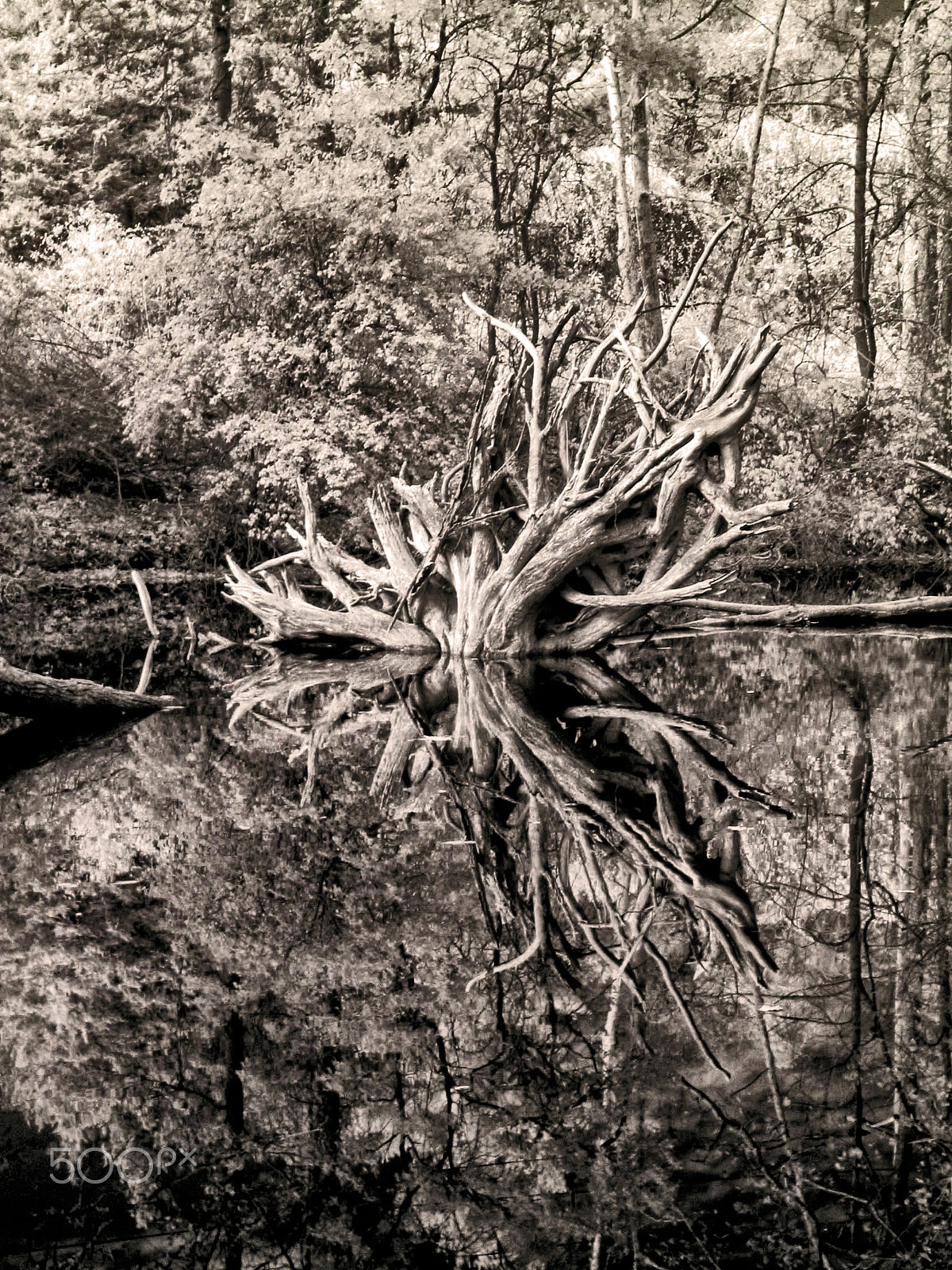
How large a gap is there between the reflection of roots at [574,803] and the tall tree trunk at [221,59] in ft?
51.0

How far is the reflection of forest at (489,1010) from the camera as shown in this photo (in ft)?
9.36

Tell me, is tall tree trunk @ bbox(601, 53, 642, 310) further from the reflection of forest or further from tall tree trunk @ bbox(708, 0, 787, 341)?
the reflection of forest

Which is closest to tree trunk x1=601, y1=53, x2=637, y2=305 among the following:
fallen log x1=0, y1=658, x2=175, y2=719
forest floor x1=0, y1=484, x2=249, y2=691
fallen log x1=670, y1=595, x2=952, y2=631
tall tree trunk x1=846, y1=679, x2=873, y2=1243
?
fallen log x1=670, y1=595, x2=952, y2=631

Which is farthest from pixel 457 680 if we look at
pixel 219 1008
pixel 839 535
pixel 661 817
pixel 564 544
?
pixel 839 535

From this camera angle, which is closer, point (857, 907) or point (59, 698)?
point (857, 907)

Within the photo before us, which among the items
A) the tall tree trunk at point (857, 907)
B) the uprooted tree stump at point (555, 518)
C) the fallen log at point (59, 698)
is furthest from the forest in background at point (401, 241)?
the tall tree trunk at point (857, 907)

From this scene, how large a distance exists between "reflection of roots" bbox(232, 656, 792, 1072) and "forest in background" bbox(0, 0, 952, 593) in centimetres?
645

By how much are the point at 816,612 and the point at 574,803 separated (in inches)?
406

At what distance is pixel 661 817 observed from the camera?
21.1ft

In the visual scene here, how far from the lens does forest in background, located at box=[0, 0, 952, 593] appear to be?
1906 centimetres

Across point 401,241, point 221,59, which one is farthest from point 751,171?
point 221,59

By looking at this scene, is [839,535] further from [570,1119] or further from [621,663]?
[570,1119]

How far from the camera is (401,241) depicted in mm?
19312

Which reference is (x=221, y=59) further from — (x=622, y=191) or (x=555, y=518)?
(x=555, y=518)
